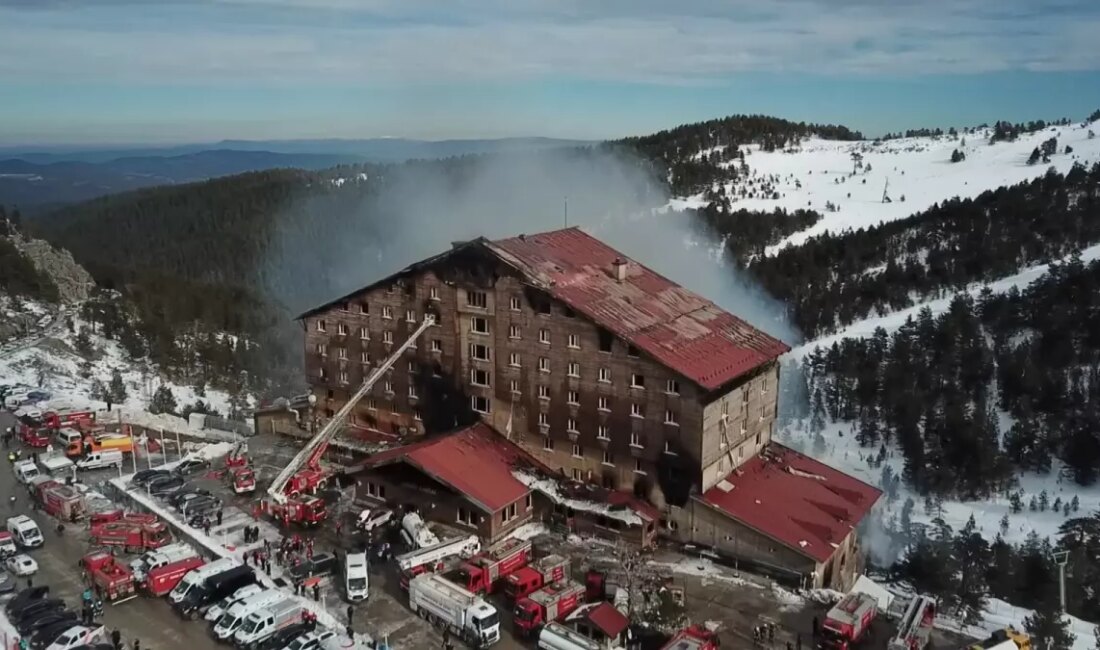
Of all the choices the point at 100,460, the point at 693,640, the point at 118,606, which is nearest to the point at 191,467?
the point at 100,460

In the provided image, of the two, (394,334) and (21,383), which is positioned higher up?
(394,334)

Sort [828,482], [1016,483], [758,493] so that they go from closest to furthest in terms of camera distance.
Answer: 1. [758,493]
2. [828,482]
3. [1016,483]

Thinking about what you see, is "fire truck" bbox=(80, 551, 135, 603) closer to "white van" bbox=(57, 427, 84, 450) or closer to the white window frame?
"white van" bbox=(57, 427, 84, 450)

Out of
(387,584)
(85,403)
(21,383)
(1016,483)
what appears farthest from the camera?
(1016,483)

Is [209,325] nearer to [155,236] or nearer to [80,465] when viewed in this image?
[80,465]

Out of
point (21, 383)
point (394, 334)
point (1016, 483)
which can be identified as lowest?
point (1016, 483)

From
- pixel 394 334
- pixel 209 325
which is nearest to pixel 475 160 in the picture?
pixel 209 325

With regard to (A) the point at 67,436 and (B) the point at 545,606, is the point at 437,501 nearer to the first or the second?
(B) the point at 545,606

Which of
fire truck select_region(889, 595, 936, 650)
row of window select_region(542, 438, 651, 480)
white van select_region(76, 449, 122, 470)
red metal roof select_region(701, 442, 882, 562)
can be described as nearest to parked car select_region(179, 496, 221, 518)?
white van select_region(76, 449, 122, 470)
